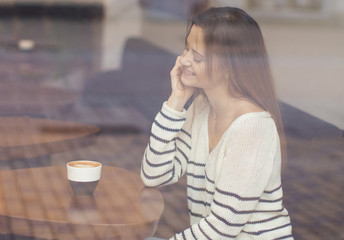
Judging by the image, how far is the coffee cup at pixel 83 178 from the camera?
1.19 meters

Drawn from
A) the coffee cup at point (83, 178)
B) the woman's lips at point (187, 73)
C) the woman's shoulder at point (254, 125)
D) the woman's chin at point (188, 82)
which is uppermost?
the woman's lips at point (187, 73)

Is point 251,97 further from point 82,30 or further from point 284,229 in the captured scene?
point 82,30

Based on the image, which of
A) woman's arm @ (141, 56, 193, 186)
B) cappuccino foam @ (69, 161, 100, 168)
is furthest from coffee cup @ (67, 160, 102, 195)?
woman's arm @ (141, 56, 193, 186)

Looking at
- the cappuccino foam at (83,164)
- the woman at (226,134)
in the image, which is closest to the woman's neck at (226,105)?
the woman at (226,134)

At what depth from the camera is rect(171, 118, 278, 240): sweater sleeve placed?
1140 millimetres

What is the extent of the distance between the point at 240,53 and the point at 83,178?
402 mm

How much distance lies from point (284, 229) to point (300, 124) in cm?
106

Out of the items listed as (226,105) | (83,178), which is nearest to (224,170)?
(226,105)

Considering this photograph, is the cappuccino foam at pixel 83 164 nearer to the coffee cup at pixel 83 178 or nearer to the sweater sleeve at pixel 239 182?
the coffee cup at pixel 83 178

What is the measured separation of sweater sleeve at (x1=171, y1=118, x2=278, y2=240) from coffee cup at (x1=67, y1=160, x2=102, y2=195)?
0.67 ft

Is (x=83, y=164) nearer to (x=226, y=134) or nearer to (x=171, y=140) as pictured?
(x=171, y=140)

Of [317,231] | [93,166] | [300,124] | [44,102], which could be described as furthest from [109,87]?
[93,166]

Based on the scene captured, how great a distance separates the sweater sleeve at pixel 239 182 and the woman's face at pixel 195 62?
0.45ft

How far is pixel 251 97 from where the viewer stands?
1210 mm
